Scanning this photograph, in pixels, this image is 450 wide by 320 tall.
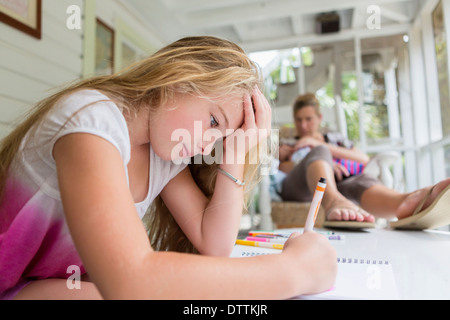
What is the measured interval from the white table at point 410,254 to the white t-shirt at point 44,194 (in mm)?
475

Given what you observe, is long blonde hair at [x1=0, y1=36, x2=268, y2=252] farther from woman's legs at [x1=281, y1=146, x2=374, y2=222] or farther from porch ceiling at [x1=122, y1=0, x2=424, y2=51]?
porch ceiling at [x1=122, y1=0, x2=424, y2=51]

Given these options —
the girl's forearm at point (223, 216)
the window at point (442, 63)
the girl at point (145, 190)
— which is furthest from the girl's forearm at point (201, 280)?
the window at point (442, 63)

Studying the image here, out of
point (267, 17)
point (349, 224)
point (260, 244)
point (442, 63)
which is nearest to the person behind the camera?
point (260, 244)

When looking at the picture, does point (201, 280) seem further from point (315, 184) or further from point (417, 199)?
point (315, 184)

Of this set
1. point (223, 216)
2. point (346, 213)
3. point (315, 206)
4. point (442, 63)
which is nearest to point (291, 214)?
point (346, 213)

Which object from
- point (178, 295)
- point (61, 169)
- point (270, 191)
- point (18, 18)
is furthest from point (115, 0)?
point (178, 295)

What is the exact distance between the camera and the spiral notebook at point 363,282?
478mm

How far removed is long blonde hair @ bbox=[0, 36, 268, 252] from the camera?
65 cm

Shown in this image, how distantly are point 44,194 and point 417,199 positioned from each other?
1.09 m

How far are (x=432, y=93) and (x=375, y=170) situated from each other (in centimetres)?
150

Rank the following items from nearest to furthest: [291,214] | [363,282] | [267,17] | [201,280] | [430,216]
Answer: [201,280]
[363,282]
[430,216]
[291,214]
[267,17]

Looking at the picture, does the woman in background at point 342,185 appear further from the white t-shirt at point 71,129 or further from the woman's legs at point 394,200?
the white t-shirt at point 71,129

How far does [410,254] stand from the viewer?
806mm

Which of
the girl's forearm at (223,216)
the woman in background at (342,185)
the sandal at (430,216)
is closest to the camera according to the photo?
the girl's forearm at (223,216)
